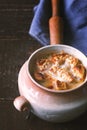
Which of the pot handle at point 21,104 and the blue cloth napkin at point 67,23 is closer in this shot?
the pot handle at point 21,104

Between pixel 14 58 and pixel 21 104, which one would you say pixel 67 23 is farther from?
pixel 21 104

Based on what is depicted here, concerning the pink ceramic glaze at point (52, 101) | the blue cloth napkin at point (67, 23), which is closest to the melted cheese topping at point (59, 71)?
the pink ceramic glaze at point (52, 101)

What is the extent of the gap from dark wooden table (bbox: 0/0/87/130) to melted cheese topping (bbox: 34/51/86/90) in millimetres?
85

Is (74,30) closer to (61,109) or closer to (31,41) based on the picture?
(31,41)

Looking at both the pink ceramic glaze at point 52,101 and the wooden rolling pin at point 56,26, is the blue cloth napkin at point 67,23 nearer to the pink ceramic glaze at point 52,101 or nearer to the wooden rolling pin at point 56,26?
the wooden rolling pin at point 56,26

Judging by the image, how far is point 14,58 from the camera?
81 centimetres

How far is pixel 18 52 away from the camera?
0.82 m

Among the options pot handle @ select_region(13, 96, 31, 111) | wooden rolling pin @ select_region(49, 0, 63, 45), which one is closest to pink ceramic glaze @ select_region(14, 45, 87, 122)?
pot handle @ select_region(13, 96, 31, 111)

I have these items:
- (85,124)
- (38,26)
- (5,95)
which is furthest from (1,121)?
(38,26)

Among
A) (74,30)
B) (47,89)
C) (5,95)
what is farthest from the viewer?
(74,30)

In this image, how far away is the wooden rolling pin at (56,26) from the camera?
29.4 inches

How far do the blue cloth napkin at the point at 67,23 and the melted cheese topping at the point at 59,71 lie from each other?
0.15 metres

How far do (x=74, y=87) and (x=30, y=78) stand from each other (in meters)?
0.08

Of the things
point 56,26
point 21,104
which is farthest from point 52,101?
point 56,26
